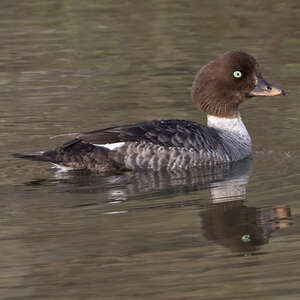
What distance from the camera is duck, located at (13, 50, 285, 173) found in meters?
10.2

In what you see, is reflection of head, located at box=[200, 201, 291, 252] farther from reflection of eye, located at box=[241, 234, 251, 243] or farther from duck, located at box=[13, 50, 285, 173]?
duck, located at box=[13, 50, 285, 173]

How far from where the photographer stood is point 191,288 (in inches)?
266

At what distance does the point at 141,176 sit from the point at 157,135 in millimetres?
475

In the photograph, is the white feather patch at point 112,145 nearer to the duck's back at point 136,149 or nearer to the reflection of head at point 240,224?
the duck's back at point 136,149

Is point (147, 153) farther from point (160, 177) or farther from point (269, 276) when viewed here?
point (269, 276)

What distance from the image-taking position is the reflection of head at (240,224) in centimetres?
790

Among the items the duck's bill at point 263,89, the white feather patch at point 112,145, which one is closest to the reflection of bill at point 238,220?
the white feather patch at point 112,145

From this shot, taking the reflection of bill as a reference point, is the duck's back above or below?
above

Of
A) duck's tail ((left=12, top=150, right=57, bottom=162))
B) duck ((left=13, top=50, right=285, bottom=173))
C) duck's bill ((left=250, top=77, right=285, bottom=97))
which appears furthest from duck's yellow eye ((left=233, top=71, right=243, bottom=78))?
duck's tail ((left=12, top=150, right=57, bottom=162))

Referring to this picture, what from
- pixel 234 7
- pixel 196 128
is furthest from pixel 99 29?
pixel 196 128

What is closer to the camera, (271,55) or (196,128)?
(196,128)

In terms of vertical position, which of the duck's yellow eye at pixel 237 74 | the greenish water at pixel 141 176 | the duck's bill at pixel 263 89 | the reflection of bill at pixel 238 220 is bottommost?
the reflection of bill at pixel 238 220

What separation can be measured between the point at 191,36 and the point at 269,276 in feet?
32.1

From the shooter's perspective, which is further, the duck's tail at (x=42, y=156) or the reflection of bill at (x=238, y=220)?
the duck's tail at (x=42, y=156)
